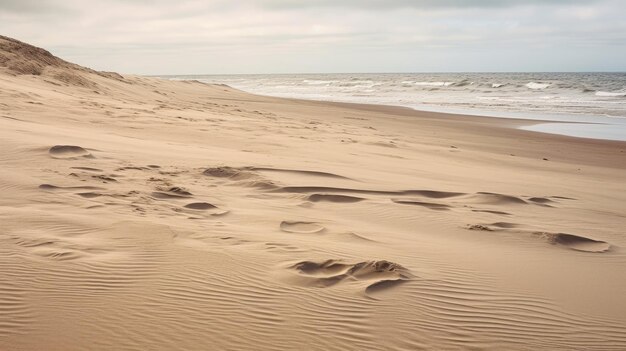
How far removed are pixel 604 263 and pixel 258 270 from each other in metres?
2.58

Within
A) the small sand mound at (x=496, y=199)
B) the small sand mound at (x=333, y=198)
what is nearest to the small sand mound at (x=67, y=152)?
the small sand mound at (x=333, y=198)

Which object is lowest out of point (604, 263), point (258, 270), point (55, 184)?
point (604, 263)

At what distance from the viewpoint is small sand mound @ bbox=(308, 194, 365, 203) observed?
5504mm

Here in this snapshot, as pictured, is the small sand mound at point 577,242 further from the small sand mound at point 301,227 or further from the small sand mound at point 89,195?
the small sand mound at point 89,195

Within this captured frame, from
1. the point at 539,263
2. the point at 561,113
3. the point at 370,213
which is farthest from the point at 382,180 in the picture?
the point at 561,113

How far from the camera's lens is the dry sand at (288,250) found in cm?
277

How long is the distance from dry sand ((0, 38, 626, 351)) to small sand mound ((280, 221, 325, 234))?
0.09ft

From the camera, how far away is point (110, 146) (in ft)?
22.6

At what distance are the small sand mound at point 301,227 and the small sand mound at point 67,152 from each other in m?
2.81

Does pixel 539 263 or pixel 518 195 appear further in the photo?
pixel 518 195

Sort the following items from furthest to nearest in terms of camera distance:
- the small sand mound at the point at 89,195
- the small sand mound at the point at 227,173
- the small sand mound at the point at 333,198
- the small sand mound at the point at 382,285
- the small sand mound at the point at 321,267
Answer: the small sand mound at the point at 227,173
the small sand mound at the point at 333,198
the small sand mound at the point at 89,195
the small sand mound at the point at 321,267
the small sand mound at the point at 382,285

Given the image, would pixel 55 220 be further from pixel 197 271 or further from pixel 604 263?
pixel 604 263

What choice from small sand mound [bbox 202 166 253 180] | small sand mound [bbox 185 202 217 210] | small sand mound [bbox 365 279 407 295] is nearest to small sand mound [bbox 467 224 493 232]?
small sand mound [bbox 365 279 407 295]

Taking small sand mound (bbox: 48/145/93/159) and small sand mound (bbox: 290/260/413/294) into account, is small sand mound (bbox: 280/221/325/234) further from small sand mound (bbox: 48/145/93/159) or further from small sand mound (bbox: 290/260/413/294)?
small sand mound (bbox: 48/145/93/159)
